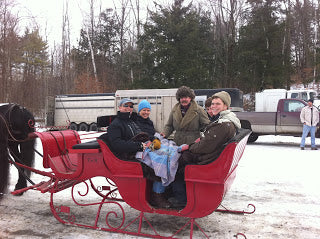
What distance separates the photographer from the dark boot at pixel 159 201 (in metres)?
3.18

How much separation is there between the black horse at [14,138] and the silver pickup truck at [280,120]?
349 inches

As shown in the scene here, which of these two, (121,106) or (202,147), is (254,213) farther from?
(121,106)

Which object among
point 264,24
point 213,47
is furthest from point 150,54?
point 264,24

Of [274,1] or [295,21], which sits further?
[295,21]

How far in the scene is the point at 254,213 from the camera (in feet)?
13.2

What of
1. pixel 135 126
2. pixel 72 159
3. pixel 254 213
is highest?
pixel 135 126

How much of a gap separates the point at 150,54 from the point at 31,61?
1816 centimetres

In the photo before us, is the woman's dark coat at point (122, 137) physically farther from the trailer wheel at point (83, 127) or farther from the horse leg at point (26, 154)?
the trailer wheel at point (83, 127)

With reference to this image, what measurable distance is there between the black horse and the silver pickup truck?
8.87m

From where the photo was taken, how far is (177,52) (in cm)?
2195

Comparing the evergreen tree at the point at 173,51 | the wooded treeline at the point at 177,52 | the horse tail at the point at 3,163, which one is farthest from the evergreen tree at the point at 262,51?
the horse tail at the point at 3,163

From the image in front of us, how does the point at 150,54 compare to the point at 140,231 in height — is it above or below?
above

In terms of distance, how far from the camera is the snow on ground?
11.0ft

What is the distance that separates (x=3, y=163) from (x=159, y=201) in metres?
2.60
